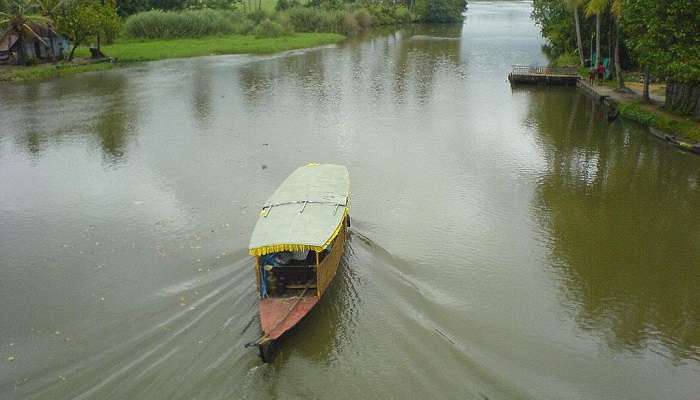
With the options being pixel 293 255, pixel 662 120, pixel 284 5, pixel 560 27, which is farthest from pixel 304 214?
pixel 284 5

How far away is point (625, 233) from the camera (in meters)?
19.9

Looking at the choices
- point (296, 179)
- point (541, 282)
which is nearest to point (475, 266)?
point (541, 282)

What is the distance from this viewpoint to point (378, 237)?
1925 centimetres

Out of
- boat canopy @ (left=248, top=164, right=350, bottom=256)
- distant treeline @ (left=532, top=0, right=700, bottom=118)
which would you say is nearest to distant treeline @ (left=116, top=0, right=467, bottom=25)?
distant treeline @ (left=532, top=0, right=700, bottom=118)

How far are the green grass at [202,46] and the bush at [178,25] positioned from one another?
1719mm

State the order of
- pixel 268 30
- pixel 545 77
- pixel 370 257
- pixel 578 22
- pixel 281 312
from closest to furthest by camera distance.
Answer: pixel 281 312 < pixel 370 257 < pixel 545 77 < pixel 578 22 < pixel 268 30

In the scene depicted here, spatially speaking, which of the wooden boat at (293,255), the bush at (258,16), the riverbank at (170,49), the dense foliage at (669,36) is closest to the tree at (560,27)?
the dense foliage at (669,36)

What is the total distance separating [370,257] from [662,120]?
22.0 m

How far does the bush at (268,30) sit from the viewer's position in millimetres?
72812

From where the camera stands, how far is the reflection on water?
15.1m

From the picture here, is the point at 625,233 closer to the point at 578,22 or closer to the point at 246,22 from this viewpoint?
the point at 578,22

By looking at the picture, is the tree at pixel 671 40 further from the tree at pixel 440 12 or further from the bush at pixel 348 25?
the tree at pixel 440 12

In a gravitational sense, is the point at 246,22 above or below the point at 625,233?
above

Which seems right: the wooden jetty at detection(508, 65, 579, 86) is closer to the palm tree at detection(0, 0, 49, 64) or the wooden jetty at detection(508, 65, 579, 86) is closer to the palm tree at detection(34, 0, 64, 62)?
the palm tree at detection(34, 0, 64, 62)
